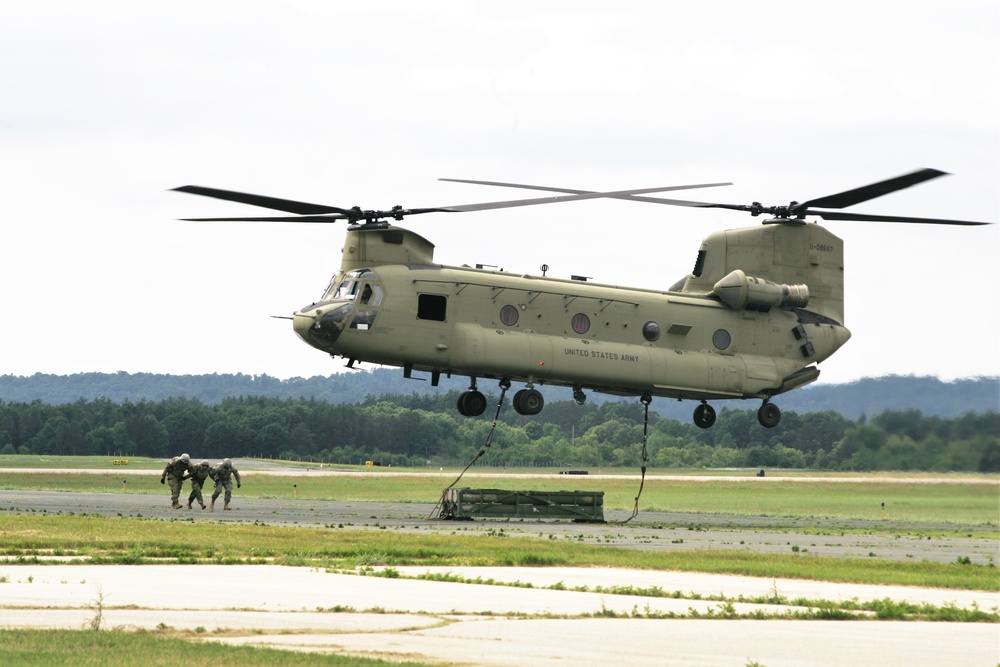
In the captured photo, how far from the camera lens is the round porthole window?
4169cm

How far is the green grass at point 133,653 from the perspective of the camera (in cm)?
1476

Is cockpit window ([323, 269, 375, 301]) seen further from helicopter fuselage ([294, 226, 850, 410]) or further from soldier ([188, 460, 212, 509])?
soldier ([188, 460, 212, 509])

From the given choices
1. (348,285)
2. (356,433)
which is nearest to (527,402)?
(348,285)

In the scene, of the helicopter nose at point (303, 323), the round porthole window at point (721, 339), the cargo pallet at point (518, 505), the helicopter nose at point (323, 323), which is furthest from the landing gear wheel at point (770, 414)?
the helicopter nose at point (303, 323)

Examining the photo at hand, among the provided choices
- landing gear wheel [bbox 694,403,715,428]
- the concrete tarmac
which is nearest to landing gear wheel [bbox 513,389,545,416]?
landing gear wheel [bbox 694,403,715,428]

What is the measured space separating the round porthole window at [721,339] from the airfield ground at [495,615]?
648 inches

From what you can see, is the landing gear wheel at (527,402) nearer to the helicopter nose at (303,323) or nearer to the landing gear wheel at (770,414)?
the helicopter nose at (303,323)

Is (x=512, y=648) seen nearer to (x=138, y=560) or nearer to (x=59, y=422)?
(x=138, y=560)

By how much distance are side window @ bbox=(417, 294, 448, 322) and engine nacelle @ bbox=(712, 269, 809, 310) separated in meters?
9.54

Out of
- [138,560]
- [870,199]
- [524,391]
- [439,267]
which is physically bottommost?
[138,560]

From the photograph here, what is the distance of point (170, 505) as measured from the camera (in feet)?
151

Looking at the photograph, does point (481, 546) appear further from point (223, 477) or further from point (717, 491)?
point (717, 491)

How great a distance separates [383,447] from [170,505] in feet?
293

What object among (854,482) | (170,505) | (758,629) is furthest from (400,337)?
(854,482)
